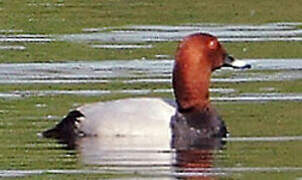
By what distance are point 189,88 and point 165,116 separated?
506mm

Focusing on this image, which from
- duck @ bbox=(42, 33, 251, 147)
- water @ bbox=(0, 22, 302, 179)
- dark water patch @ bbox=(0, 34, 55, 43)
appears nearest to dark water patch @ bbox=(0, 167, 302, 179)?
water @ bbox=(0, 22, 302, 179)

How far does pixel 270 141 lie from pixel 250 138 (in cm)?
25

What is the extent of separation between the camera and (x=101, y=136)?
13.8m

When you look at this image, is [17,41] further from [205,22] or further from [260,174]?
[260,174]

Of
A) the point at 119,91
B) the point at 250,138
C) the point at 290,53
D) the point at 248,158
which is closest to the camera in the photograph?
the point at 248,158

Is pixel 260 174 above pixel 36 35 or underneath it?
above

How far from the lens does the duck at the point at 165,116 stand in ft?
45.0

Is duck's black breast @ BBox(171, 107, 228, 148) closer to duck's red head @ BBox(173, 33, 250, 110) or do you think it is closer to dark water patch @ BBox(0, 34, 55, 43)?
duck's red head @ BBox(173, 33, 250, 110)

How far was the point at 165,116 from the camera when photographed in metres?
13.8

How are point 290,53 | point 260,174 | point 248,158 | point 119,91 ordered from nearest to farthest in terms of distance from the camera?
point 260,174 → point 248,158 → point 119,91 → point 290,53

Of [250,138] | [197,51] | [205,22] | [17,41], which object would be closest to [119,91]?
[197,51]

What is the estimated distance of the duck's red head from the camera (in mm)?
14180

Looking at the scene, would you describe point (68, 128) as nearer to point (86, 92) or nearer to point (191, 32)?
point (86, 92)

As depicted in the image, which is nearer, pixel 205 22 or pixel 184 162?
pixel 184 162
